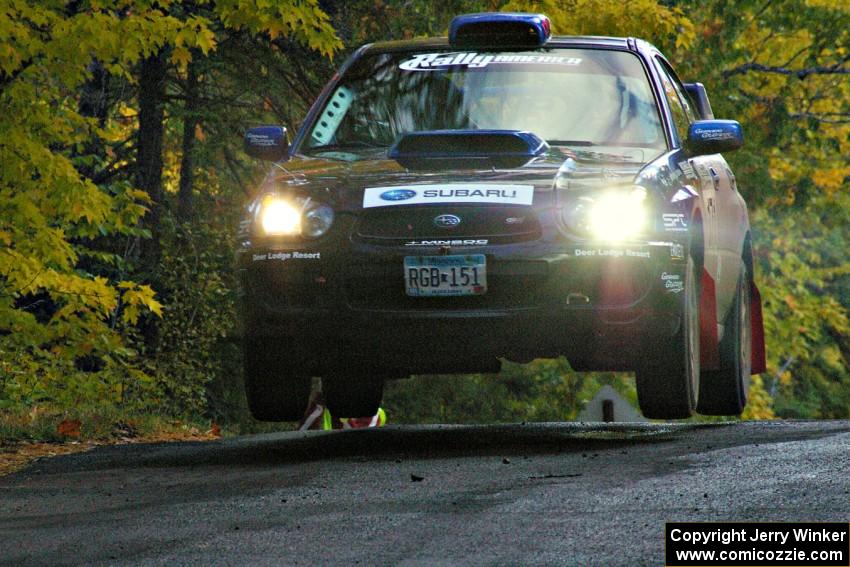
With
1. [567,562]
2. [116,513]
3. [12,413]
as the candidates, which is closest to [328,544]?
[567,562]

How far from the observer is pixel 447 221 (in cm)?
808

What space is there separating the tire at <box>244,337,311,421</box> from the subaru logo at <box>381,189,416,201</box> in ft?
2.90

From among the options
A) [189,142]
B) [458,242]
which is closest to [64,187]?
[458,242]

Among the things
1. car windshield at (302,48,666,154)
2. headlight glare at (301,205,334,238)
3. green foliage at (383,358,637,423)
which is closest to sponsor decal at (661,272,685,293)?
car windshield at (302,48,666,154)

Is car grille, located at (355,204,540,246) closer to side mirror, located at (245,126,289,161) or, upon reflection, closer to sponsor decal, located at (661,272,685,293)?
sponsor decal, located at (661,272,685,293)

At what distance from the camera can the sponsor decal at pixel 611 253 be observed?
26.4 ft

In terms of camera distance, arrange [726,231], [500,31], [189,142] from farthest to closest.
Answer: [189,142]
[726,231]
[500,31]

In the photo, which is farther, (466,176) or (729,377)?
(729,377)

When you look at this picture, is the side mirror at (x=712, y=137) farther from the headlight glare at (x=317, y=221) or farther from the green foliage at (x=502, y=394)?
the green foliage at (x=502, y=394)

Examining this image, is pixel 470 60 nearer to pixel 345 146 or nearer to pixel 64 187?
pixel 345 146

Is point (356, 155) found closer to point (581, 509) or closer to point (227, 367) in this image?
point (581, 509)

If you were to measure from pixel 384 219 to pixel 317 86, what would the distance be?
1025 centimetres

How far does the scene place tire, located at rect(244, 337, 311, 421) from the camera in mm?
8586

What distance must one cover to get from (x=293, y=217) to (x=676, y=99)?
8.21 feet
